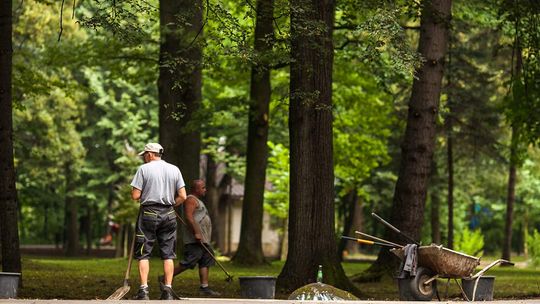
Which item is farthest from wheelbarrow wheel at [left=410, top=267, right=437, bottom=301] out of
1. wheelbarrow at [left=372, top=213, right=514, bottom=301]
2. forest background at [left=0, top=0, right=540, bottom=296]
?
forest background at [left=0, top=0, right=540, bottom=296]

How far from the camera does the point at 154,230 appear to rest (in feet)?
45.7

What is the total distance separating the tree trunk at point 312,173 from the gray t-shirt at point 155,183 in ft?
11.0

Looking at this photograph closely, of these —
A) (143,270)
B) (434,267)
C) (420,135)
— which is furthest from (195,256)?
(420,135)

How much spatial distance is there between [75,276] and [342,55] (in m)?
12.1

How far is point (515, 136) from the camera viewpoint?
99.8 ft

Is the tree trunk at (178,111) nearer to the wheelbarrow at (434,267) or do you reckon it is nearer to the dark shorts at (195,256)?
the dark shorts at (195,256)

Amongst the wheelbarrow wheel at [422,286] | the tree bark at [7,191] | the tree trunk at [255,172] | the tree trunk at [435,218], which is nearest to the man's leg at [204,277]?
the tree bark at [7,191]

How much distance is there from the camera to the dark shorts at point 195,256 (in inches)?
661

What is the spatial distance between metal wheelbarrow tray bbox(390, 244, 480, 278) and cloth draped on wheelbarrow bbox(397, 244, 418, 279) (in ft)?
0.27

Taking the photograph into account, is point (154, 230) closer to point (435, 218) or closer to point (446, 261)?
point (446, 261)

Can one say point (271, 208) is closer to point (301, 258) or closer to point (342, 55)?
point (342, 55)

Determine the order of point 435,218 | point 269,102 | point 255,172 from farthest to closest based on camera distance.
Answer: point 435,218
point 255,172
point 269,102

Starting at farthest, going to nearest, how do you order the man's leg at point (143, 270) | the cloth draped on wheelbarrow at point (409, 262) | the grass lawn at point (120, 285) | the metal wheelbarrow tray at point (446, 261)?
the grass lawn at point (120, 285), the cloth draped on wheelbarrow at point (409, 262), the metal wheelbarrow tray at point (446, 261), the man's leg at point (143, 270)

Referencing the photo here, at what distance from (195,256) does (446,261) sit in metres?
4.04
